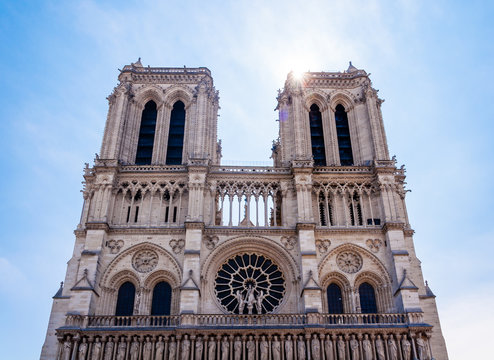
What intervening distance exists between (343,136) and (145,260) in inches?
641

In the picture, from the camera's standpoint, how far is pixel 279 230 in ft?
92.8

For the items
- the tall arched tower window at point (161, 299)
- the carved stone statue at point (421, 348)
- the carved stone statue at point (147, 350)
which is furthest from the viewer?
the tall arched tower window at point (161, 299)

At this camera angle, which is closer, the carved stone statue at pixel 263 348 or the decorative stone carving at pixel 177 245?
the carved stone statue at pixel 263 348

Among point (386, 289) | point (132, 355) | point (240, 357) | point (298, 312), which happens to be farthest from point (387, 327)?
point (132, 355)

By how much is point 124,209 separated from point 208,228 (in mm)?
5394

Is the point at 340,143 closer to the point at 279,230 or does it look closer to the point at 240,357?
the point at 279,230

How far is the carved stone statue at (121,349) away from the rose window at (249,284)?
5.60 metres

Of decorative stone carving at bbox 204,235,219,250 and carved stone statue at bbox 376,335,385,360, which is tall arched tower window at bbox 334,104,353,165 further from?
carved stone statue at bbox 376,335,385,360

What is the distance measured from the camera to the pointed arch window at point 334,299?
88.2 feet

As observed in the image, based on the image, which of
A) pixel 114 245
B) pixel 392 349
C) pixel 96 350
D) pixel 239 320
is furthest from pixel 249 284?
pixel 96 350

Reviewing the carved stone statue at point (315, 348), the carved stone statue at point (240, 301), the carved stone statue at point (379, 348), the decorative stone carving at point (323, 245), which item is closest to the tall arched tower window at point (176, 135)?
the carved stone statue at point (240, 301)

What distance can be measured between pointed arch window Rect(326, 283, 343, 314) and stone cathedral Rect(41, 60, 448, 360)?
87mm

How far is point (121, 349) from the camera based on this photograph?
23.6 m

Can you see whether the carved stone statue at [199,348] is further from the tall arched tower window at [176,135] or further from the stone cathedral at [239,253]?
the tall arched tower window at [176,135]
